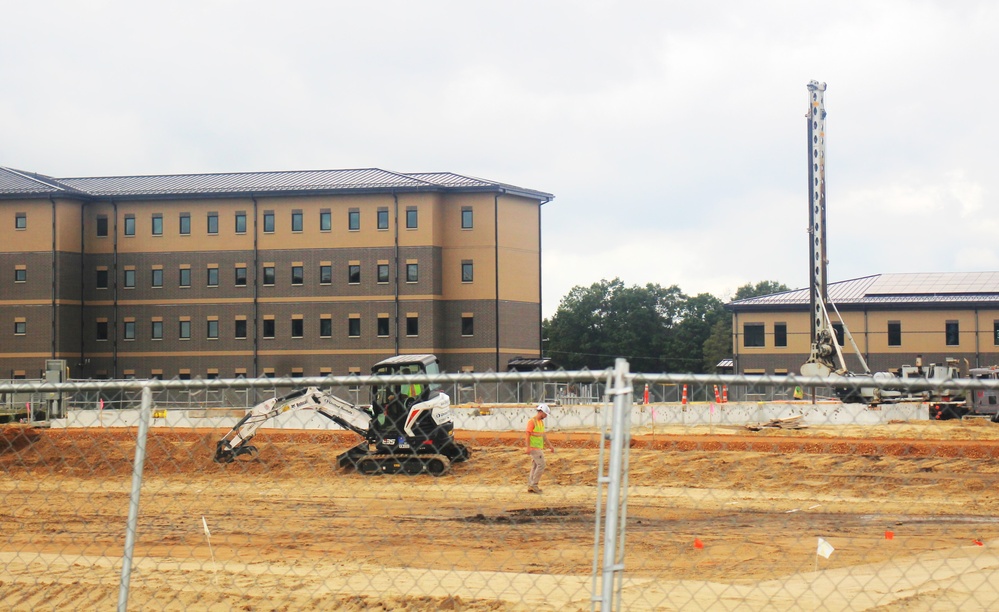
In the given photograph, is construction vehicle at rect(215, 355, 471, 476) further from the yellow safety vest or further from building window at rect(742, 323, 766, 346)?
building window at rect(742, 323, 766, 346)

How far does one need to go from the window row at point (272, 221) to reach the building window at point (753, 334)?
65.2ft

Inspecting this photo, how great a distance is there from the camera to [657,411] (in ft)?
124

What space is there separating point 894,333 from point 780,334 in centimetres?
703

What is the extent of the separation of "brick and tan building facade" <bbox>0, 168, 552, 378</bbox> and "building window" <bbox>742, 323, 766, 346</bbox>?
1486 cm

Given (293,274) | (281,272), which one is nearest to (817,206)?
(293,274)

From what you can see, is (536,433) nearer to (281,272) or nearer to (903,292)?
(281,272)

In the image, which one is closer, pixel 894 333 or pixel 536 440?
pixel 536 440

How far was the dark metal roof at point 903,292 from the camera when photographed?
67.4m

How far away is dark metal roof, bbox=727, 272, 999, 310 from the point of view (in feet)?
221

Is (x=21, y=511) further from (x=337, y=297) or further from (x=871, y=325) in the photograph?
(x=871, y=325)

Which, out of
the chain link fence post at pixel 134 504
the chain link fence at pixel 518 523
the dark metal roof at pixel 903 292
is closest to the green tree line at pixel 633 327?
the dark metal roof at pixel 903 292

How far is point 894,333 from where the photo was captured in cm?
6788

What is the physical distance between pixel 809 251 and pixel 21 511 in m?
34.1

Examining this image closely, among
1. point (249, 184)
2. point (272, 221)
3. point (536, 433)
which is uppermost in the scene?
point (249, 184)
